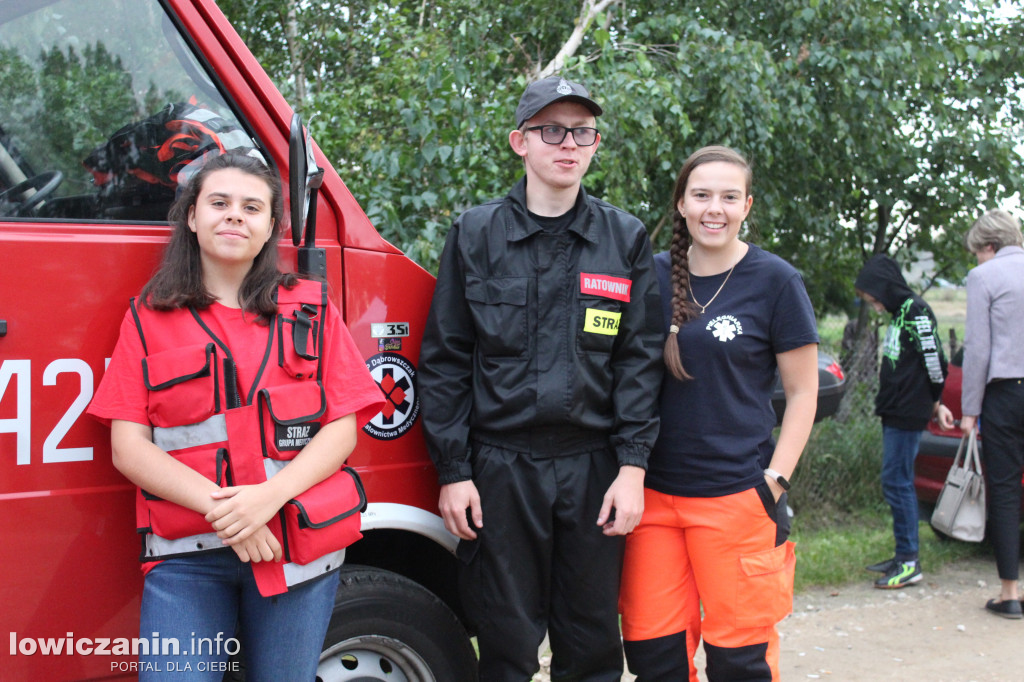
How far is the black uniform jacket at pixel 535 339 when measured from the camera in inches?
91.4

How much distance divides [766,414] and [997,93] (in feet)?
19.0

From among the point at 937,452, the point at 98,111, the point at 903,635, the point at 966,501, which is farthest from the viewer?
the point at 937,452

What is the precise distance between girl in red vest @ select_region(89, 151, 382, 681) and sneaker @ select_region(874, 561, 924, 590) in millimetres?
3603

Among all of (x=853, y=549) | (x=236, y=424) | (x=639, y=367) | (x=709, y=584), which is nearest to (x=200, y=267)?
(x=236, y=424)

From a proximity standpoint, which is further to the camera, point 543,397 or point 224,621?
point 543,397

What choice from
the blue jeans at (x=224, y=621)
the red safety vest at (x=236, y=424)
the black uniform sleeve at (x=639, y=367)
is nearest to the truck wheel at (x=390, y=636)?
the blue jeans at (x=224, y=621)

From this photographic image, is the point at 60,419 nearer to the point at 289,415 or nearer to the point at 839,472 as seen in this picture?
the point at 289,415

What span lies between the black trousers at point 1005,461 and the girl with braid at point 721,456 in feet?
7.24

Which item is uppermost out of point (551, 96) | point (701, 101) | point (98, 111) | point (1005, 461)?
point (701, 101)

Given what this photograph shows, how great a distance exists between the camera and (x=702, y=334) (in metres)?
2.53

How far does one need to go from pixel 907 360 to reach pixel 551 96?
10.5 ft

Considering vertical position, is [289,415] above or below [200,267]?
below

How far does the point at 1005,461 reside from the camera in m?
4.26

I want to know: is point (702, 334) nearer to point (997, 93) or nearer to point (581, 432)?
point (581, 432)
